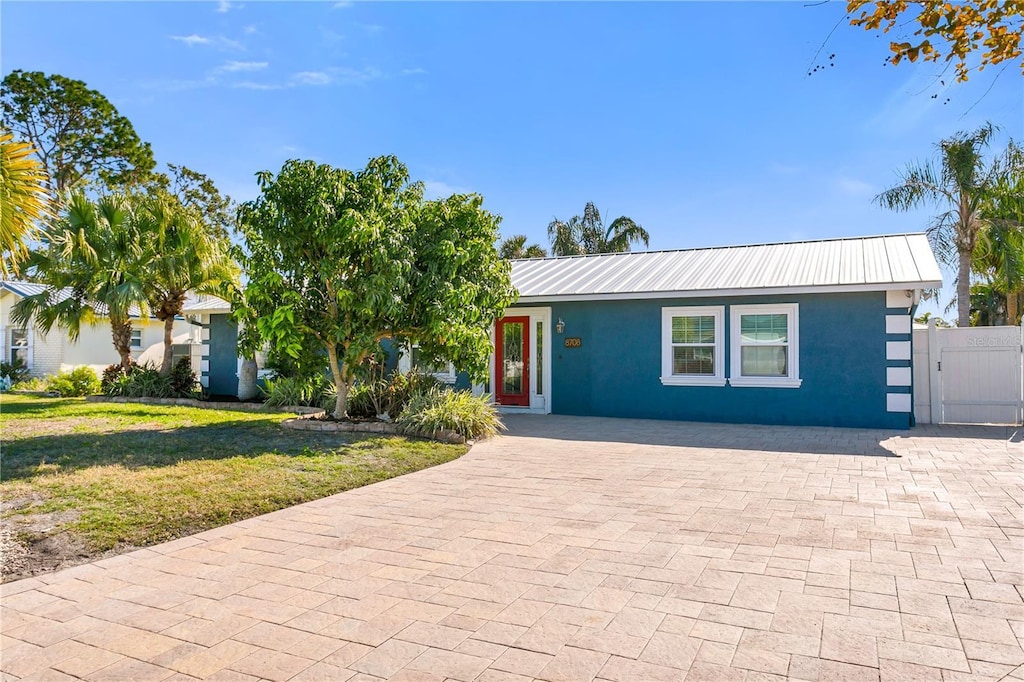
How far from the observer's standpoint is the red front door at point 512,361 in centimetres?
1430

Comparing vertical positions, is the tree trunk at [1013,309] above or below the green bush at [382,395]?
above

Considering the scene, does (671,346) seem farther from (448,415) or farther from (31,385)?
(31,385)

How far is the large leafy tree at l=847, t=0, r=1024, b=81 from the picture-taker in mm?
3250

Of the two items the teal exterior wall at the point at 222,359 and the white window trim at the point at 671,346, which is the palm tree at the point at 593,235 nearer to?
the teal exterior wall at the point at 222,359

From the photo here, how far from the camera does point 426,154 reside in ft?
49.0

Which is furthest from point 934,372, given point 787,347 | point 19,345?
point 19,345

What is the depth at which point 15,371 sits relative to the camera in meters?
21.5

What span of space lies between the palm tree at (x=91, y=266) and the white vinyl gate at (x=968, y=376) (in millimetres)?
16840

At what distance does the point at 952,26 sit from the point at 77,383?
2072 cm

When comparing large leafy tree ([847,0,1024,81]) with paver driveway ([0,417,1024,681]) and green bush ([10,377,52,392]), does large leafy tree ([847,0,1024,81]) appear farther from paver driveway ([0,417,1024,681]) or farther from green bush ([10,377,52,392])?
green bush ([10,377,52,392])

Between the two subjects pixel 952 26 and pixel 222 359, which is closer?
pixel 952 26

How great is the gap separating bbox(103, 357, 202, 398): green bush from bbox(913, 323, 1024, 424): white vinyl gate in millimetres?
16369

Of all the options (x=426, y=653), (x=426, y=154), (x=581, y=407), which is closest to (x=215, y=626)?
(x=426, y=653)

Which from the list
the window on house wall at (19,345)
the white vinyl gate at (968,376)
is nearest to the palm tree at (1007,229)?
the white vinyl gate at (968,376)
